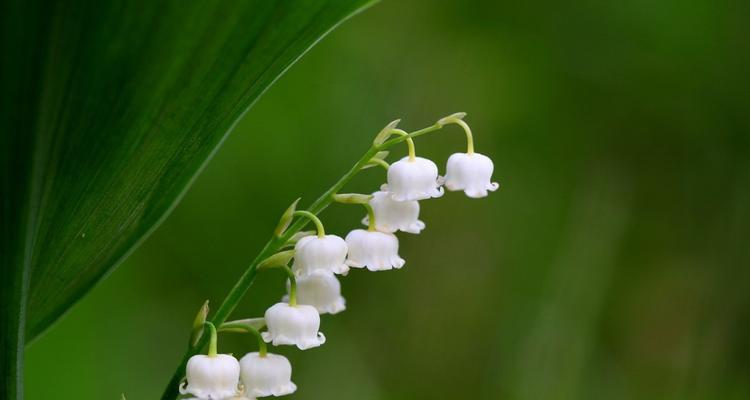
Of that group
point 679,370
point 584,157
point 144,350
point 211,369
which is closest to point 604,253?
point 679,370

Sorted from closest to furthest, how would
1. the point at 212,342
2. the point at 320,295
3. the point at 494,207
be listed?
the point at 212,342 < the point at 320,295 < the point at 494,207

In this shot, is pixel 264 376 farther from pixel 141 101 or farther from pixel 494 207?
pixel 494 207

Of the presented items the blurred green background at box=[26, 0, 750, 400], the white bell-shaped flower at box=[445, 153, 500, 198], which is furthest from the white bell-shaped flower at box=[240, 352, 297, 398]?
the blurred green background at box=[26, 0, 750, 400]

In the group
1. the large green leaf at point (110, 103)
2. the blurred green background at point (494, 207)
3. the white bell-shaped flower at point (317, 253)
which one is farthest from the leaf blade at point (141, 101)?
the blurred green background at point (494, 207)

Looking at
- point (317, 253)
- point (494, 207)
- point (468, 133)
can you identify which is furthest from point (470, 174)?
point (494, 207)

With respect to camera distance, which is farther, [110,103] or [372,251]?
[372,251]

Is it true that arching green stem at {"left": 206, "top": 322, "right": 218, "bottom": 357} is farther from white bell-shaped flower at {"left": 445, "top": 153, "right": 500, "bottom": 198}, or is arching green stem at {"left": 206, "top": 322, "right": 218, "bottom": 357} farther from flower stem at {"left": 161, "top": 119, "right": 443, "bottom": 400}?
white bell-shaped flower at {"left": 445, "top": 153, "right": 500, "bottom": 198}

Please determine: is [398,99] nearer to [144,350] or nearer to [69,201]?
[144,350]
